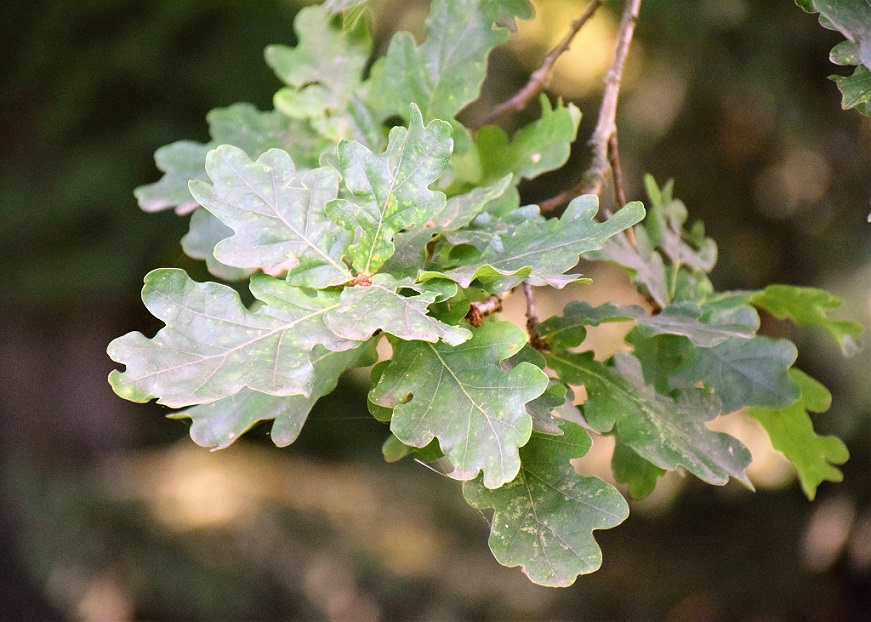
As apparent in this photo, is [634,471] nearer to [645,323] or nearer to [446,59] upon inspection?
[645,323]

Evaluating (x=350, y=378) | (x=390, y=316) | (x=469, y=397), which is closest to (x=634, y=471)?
(x=469, y=397)

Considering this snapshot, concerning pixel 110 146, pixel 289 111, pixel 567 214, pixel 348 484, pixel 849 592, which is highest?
pixel 567 214

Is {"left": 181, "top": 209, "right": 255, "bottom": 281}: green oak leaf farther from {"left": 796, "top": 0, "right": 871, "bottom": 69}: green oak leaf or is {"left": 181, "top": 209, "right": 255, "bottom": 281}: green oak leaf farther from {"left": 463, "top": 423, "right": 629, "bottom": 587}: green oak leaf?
{"left": 796, "top": 0, "right": 871, "bottom": 69}: green oak leaf

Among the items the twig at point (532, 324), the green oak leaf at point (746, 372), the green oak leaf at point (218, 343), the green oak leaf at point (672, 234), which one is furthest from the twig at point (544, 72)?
the green oak leaf at point (218, 343)

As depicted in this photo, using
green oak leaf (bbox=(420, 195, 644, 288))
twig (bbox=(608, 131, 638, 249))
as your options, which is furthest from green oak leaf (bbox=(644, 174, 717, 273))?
green oak leaf (bbox=(420, 195, 644, 288))

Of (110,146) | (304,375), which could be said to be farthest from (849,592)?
(110,146)

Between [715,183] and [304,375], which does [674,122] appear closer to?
[715,183]
